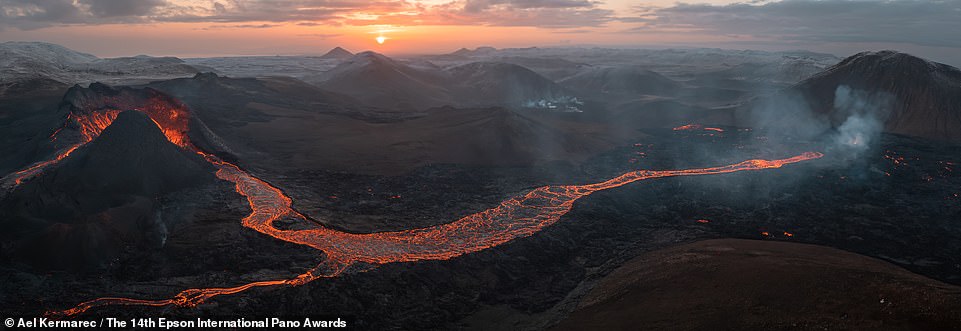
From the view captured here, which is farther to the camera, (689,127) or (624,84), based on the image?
(624,84)

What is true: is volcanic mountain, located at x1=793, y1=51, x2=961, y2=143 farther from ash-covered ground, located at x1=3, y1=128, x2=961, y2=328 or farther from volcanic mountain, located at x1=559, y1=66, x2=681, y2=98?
volcanic mountain, located at x1=559, y1=66, x2=681, y2=98

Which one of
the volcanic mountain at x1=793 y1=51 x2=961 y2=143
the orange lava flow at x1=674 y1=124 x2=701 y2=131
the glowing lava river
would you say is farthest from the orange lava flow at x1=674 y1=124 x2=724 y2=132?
the glowing lava river

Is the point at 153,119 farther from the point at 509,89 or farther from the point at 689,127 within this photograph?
the point at 509,89

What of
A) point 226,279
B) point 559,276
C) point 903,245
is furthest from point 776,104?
point 226,279

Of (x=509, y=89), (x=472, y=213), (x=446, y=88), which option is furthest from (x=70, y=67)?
(x=472, y=213)

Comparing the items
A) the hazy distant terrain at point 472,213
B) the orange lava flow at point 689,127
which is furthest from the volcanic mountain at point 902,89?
the orange lava flow at point 689,127

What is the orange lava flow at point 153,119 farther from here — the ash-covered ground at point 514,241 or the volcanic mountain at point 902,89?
the volcanic mountain at point 902,89
